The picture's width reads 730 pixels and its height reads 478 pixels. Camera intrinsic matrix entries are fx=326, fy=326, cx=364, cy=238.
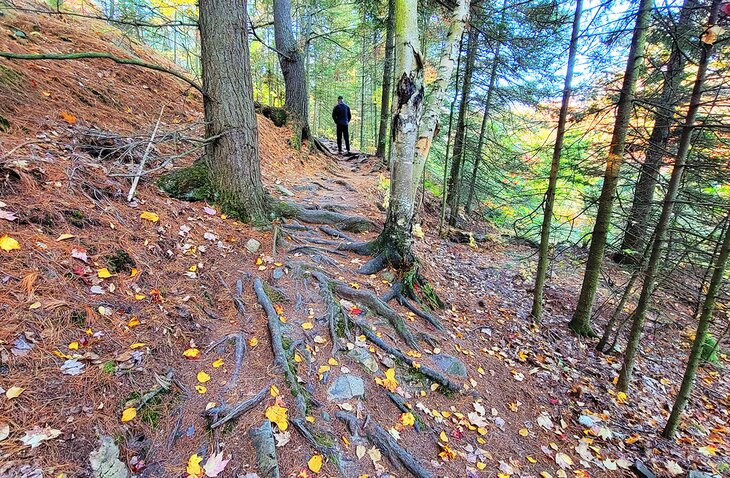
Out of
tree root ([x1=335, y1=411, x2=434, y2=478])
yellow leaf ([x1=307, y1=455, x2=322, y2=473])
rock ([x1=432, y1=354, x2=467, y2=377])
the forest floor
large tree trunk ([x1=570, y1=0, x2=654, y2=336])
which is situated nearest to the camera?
the forest floor

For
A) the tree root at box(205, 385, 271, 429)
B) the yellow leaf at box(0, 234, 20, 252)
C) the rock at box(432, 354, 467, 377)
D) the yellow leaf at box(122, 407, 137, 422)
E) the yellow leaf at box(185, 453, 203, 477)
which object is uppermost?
the yellow leaf at box(0, 234, 20, 252)

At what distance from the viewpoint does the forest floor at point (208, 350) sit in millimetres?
2211

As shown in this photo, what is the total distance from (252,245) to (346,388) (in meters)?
2.27

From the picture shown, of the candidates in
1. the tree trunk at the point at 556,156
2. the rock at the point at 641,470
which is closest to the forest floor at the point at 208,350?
the rock at the point at 641,470

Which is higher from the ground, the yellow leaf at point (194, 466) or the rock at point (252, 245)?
the rock at point (252, 245)

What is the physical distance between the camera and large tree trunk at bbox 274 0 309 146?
9195mm

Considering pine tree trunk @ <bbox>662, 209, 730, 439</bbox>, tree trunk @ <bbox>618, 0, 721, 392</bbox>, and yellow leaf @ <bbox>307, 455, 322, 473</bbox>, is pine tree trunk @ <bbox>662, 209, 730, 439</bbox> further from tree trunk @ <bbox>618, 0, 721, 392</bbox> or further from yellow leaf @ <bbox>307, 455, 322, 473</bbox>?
yellow leaf @ <bbox>307, 455, 322, 473</bbox>

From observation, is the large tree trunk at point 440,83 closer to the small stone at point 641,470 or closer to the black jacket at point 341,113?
the small stone at point 641,470

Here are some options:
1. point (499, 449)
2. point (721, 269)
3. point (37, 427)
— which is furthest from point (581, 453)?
point (37, 427)

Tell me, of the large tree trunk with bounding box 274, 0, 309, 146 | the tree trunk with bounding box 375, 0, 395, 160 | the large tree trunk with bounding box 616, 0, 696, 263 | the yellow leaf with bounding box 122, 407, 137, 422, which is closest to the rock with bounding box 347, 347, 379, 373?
the yellow leaf with bounding box 122, 407, 137, 422

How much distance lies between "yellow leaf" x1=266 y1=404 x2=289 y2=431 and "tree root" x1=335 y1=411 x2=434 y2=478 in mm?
486

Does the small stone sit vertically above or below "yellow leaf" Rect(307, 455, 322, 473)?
below

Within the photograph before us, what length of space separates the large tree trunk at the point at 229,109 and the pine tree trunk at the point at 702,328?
5.47 metres

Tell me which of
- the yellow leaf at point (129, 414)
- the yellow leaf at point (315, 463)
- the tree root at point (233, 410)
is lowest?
the yellow leaf at point (315, 463)
